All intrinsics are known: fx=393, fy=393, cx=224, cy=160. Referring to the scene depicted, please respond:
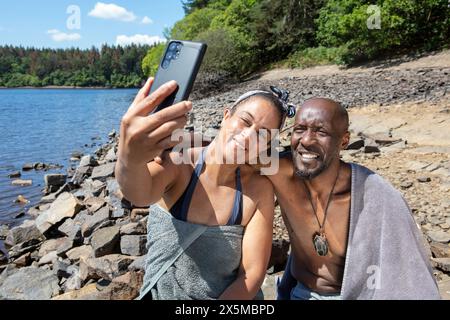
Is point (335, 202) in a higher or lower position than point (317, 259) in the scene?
higher

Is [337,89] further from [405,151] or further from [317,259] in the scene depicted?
[317,259]

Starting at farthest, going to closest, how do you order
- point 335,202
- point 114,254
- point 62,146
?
point 62,146 < point 114,254 < point 335,202

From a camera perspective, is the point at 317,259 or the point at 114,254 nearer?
the point at 317,259

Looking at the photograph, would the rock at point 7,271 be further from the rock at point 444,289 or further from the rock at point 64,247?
the rock at point 444,289

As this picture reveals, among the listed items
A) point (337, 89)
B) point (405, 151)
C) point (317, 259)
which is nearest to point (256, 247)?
point (317, 259)

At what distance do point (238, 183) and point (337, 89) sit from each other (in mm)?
16969

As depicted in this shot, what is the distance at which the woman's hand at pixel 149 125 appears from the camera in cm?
150

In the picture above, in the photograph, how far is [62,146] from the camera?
21.6 m

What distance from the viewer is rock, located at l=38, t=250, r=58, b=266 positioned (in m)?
6.48

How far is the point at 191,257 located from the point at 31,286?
13.7 ft

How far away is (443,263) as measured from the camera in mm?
3930

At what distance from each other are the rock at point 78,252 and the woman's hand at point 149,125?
491 centimetres

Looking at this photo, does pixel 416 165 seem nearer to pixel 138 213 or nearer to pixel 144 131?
pixel 138 213

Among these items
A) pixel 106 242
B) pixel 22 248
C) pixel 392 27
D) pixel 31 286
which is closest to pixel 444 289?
pixel 106 242
